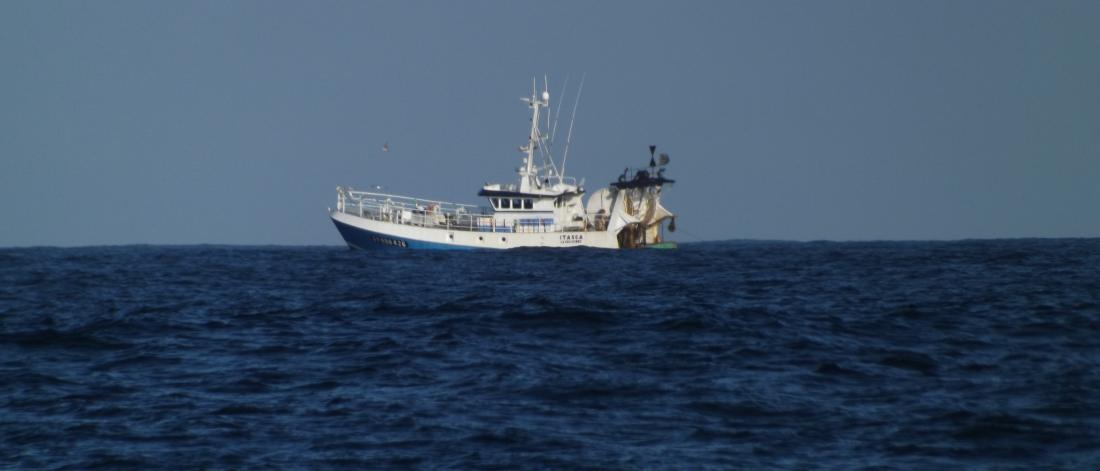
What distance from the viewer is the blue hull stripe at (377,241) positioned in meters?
66.1

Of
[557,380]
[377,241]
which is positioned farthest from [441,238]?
[557,380]

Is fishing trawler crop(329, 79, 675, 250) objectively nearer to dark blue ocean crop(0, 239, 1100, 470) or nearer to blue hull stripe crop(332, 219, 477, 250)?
blue hull stripe crop(332, 219, 477, 250)

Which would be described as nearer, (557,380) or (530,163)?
(557,380)

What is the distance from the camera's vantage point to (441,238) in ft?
218

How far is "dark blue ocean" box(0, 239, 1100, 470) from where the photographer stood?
11.5 metres

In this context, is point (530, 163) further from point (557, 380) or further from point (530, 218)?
point (557, 380)

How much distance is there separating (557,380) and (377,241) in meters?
53.5

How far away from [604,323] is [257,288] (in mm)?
16210

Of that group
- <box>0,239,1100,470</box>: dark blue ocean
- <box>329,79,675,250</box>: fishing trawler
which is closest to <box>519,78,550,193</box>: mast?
<box>329,79,675,250</box>: fishing trawler

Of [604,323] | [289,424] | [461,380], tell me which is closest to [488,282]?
[604,323]

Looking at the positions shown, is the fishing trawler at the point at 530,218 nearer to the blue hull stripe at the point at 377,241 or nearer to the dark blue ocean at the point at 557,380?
the blue hull stripe at the point at 377,241

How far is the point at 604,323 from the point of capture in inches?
869

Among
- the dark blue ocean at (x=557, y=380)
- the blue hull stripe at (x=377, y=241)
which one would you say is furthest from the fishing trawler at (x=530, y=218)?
the dark blue ocean at (x=557, y=380)

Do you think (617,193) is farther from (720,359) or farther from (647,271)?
(720,359)
